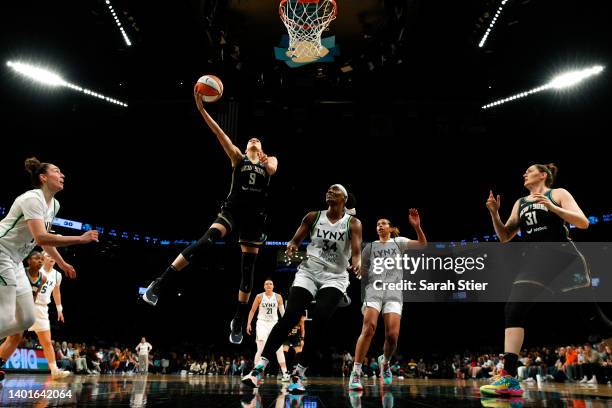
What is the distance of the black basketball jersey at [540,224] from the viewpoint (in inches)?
175

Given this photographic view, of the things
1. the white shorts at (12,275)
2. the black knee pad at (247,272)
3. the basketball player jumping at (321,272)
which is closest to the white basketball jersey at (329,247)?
the basketball player jumping at (321,272)

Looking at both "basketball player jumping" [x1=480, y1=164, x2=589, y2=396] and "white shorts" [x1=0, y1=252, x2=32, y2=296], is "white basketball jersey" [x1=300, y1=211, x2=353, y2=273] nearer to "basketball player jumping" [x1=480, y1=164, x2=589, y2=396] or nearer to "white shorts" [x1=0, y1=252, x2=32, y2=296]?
"basketball player jumping" [x1=480, y1=164, x2=589, y2=396]

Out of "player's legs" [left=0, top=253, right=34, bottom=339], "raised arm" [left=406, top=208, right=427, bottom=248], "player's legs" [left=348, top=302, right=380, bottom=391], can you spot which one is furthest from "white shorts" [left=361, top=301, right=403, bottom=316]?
"player's legs" [left=0, top=253, right=34, bottom=339]

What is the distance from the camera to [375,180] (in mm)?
25266

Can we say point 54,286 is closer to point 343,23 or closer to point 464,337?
point 343,23

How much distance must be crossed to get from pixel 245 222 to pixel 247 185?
535 millimetres

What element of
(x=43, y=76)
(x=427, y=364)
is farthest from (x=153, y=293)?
(x=427, y=364)

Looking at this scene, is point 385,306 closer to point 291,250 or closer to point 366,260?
point 366,260

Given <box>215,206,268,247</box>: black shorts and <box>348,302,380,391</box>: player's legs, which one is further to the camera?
<box>215,206,268,247</box>: black shorts

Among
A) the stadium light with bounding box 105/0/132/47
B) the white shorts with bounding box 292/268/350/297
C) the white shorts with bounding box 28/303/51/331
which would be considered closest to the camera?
the white shorts with bounding box 292/268/350/297

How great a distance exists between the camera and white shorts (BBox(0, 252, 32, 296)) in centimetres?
388

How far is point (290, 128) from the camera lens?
1988 cm

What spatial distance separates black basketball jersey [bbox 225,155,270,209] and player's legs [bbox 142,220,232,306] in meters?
0.30

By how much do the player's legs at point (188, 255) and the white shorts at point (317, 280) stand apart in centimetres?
182
